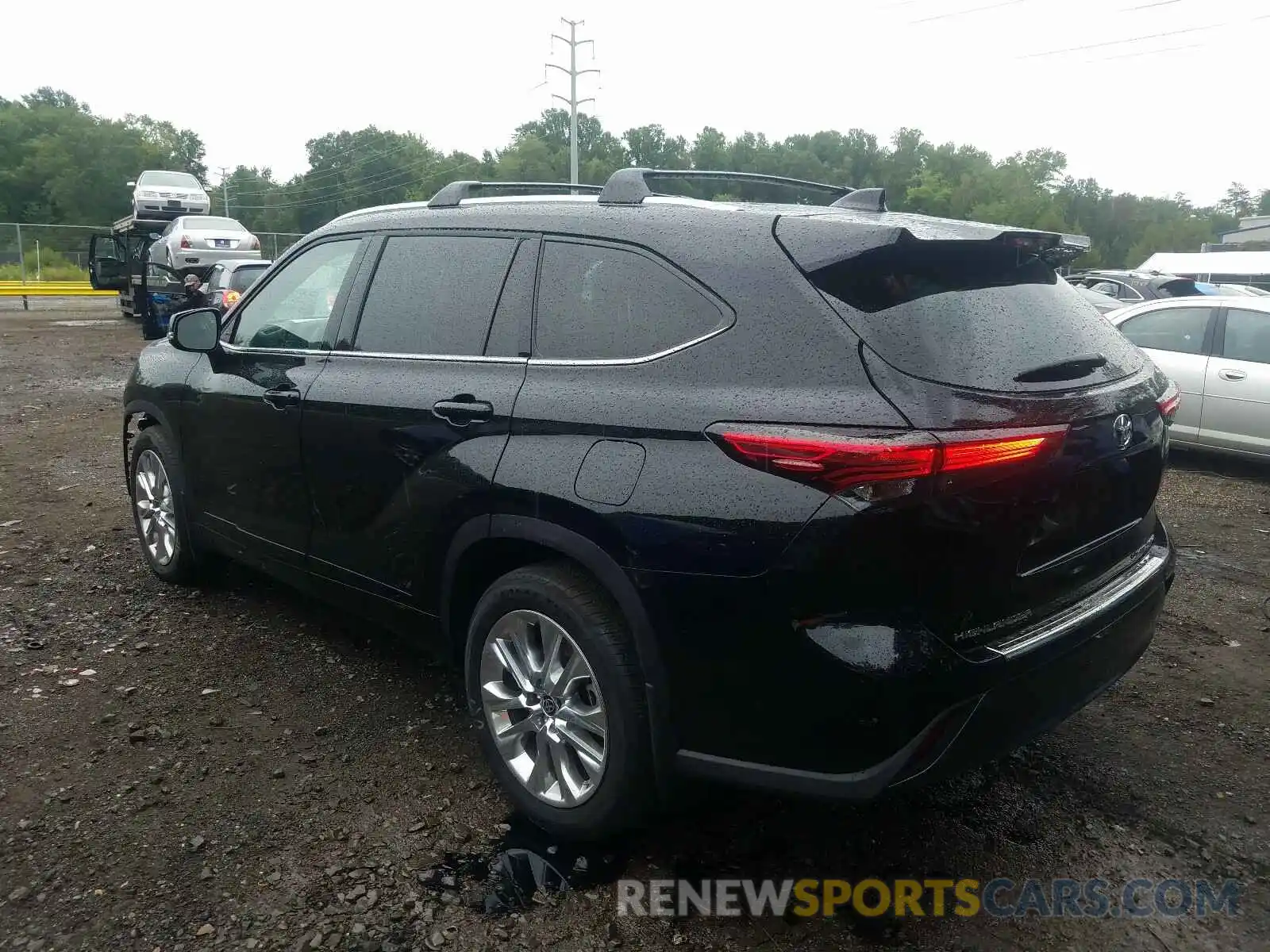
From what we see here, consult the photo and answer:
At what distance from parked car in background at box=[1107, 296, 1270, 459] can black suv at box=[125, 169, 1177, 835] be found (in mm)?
5476

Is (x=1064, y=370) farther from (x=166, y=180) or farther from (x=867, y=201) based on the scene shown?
(x=166, y=180)

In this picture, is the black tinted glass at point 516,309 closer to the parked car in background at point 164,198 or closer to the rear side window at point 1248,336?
the rear side window at point 1248,336

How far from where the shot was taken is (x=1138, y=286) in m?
22.1

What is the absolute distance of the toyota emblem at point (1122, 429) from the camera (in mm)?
2609

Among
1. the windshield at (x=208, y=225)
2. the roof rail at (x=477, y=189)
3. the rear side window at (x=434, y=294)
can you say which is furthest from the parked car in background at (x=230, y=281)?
the rear side window at (x=434, y=294)

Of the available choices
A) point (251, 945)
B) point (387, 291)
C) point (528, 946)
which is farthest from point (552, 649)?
point (387, 291)

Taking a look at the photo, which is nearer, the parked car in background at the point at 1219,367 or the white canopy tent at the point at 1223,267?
the parked car in background at the point at 1219,367

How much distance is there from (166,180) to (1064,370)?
28.6 metres

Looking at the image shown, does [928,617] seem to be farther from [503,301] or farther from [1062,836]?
[503,301]

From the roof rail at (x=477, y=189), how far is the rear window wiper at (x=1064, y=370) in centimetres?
167

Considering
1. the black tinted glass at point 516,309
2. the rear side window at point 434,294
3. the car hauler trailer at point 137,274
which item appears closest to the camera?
the black tinted glass at point 516,309

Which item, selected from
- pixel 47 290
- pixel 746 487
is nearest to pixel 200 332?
pixel 746 487

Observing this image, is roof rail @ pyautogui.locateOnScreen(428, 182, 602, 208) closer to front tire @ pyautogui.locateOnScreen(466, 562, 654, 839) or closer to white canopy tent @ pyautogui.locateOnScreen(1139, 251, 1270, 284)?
front tire @ pyautogui.locateOnScreen(466, 562, 654, 839)

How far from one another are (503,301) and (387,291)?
2.15 feet
